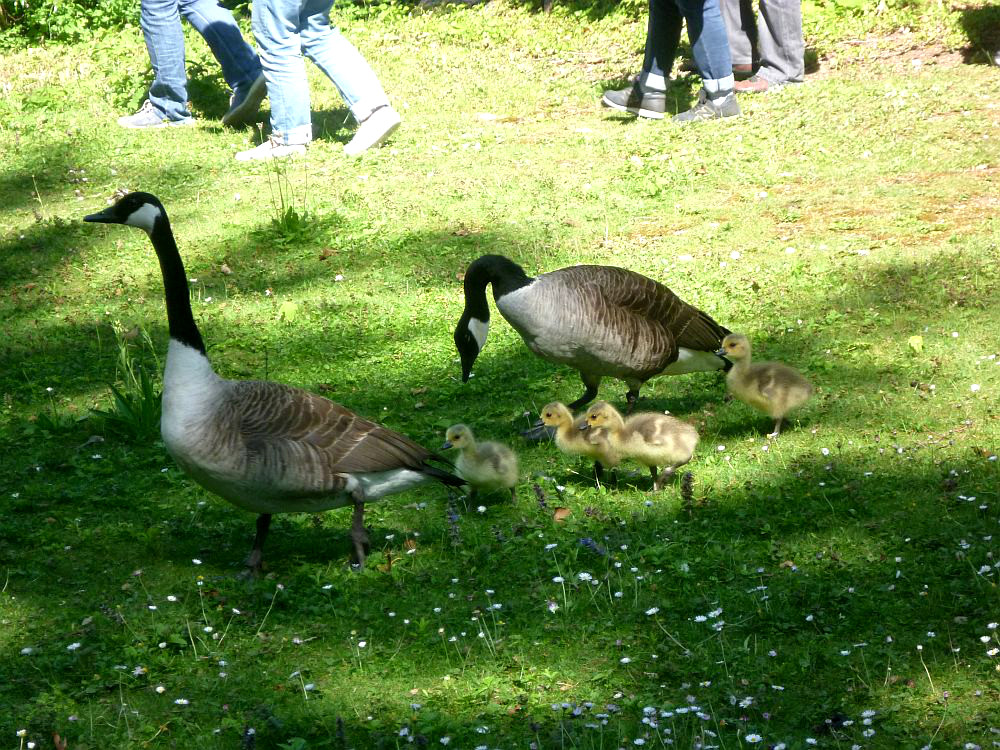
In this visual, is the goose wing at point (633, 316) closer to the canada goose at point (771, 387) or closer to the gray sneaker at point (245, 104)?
the canada goose at point (771, 387)

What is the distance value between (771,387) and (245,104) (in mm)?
8298

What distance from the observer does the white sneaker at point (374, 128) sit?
11797 mm

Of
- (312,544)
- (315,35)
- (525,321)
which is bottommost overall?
(312,544)

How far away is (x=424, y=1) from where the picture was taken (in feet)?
Answer: 61.3

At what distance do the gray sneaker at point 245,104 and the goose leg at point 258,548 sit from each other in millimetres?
7736

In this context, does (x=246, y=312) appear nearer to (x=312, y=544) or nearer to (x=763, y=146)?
(x=312, y=544)

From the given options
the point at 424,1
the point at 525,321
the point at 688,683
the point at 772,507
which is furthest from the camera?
the point at 424,1

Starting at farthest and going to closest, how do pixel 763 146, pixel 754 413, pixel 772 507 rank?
pixel 763 146, pixel 754 413, pixel 772 507

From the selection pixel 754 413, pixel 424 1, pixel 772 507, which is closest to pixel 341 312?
pixel 754 413

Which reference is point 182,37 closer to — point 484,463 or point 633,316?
point 633,316

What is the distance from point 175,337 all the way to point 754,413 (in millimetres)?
3617

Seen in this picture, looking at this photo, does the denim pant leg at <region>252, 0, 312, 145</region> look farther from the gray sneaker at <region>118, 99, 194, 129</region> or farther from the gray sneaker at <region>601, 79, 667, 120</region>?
the gray sneaker at <region>601, 79, 667, 120</region>

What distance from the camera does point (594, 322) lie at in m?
6.68

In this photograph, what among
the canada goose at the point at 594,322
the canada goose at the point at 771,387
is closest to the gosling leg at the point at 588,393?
the canada goose at the point at 594,322
